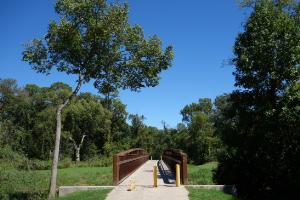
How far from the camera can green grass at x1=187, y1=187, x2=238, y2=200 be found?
14518mm

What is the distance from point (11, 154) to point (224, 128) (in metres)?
13.3

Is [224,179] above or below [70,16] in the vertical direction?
below

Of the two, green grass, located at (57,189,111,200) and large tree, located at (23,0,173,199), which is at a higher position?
large tree, located at (23,0,173,199)

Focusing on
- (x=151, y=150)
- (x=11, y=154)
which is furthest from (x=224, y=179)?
(x=151, y=150)

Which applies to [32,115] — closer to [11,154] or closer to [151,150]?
[151,150]

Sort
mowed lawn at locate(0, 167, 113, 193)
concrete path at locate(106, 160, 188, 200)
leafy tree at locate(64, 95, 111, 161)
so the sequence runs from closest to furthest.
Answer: concrete path at locate(106, 160, 188, 200)
mowed lawn at locate(0, 167, 113, 193)
leafy tree at locate(64, 95, 111, 161)

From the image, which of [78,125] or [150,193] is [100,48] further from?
[78,125]

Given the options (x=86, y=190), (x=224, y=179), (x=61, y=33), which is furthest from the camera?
(x=224, y=179)

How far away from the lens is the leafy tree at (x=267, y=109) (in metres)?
21.2

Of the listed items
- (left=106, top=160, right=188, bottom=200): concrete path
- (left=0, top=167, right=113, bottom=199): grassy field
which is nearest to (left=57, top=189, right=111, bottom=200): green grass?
(left=106, top=160, right=188, bottom=200): concrete path

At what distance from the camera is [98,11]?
1819 centimetres

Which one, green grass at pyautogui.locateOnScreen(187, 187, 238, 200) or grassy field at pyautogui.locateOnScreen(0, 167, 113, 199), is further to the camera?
grassy field at pyautogui.locateOnScreen(0, 167, 113, 199)

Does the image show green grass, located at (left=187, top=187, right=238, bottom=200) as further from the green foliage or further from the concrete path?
the green foliage

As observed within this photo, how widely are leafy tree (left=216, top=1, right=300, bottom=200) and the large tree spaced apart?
5.54 m
